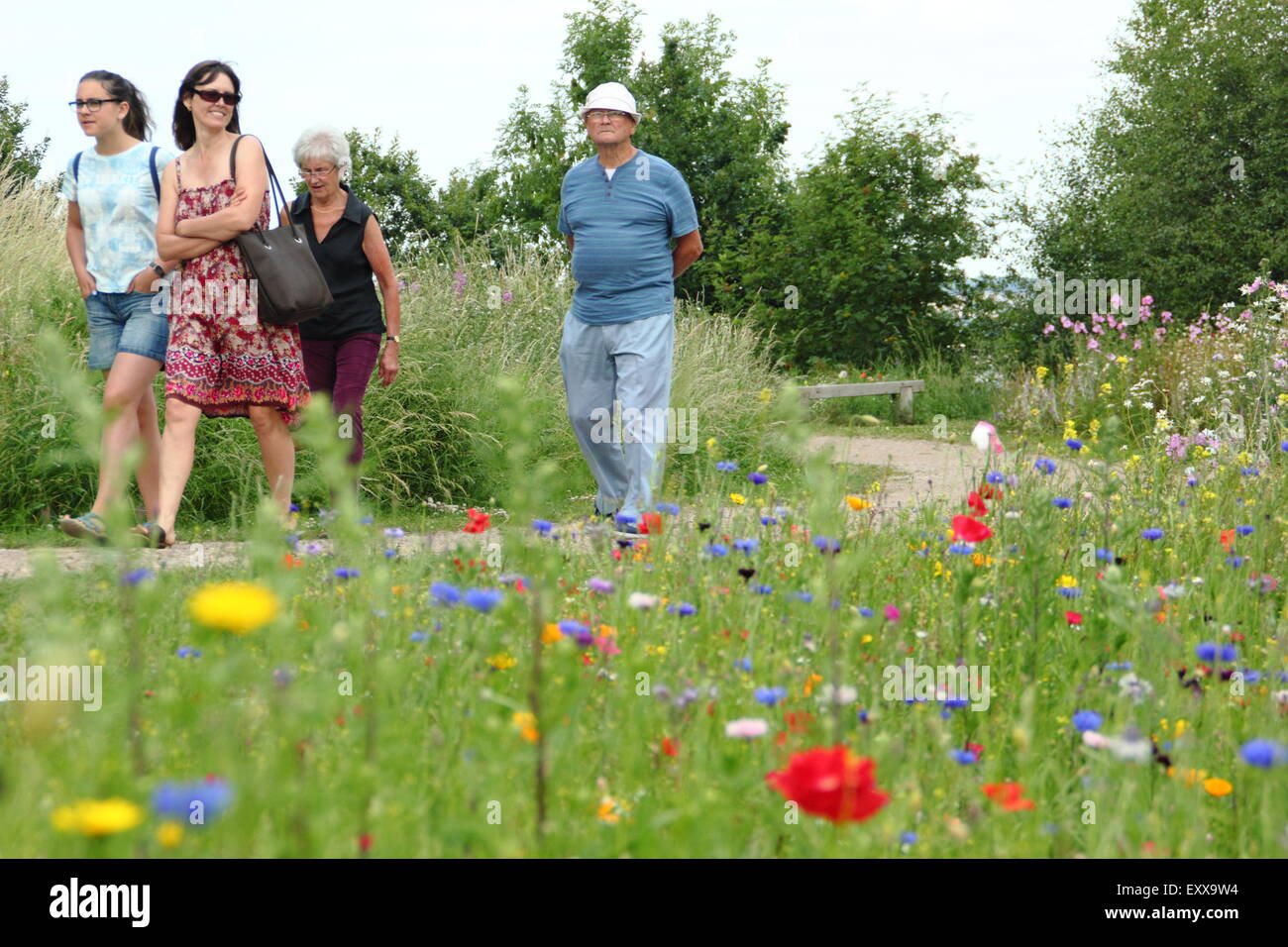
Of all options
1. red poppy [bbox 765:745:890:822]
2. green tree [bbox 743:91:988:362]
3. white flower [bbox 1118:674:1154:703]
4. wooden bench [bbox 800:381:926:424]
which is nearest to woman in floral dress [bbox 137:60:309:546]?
white flower [bbox 1118:674:1154:703]

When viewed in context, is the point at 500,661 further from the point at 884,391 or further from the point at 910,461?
the point at 884,391

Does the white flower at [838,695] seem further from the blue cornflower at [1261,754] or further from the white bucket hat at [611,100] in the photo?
the white bucket hat at [611,100]

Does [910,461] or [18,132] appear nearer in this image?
[910,461]

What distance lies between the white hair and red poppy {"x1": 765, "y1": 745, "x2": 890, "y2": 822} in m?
4.76

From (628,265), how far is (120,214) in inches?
86.2

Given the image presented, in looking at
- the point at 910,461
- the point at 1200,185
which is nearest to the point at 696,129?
the point at 1200,185

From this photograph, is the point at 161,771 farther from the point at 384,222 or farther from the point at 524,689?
the point at 384,222

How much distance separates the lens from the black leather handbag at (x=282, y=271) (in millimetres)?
4910

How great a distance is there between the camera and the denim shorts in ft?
16.8

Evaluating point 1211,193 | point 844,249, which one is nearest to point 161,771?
point 844,249

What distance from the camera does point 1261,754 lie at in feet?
5.11

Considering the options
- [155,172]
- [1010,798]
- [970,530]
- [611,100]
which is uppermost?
[611,100]
